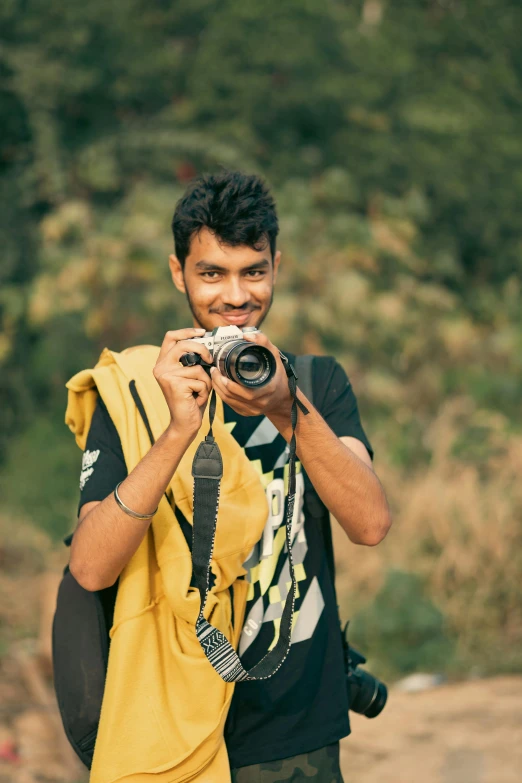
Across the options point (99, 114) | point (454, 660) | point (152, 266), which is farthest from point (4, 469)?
point (454, 660)

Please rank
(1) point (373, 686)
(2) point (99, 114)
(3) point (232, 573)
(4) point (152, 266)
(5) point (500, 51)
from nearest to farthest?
(3) point (232, 573) < (1) point (373, 686) < (4) point (152, 266) < (2) point (99, 114) < (5) point (500, 51)

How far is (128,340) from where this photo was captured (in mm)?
7836

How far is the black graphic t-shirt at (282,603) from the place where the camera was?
182cm

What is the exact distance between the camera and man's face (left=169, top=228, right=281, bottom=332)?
76.3 inches

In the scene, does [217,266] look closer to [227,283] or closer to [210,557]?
[227,283]

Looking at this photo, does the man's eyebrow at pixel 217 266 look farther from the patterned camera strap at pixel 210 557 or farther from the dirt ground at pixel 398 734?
the dirt ground at pixel 398 734

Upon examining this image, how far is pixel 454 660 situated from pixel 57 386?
440 centimetres

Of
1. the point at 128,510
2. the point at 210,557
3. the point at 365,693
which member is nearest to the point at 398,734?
the point at 365,693

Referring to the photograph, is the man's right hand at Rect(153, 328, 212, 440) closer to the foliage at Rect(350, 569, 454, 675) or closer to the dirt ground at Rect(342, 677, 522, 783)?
the dirt ground at Rect(342, 677, 522, 783)

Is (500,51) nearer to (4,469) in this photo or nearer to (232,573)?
(4,469)

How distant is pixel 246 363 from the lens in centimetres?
162

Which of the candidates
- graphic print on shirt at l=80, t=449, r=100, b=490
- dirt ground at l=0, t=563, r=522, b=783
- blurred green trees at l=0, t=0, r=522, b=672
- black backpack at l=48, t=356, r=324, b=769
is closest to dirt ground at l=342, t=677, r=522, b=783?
dirt ground at l=0, t=563, r=522, b=783

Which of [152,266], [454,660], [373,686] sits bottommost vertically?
[373,686]

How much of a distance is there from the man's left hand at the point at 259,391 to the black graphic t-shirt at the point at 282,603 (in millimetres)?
281
